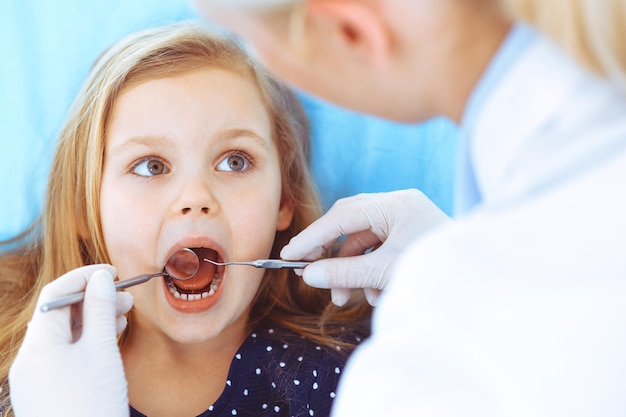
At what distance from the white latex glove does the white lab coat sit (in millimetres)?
524

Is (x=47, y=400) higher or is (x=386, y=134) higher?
(x=386, y=134)

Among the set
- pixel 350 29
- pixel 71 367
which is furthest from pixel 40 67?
pixel 350 29

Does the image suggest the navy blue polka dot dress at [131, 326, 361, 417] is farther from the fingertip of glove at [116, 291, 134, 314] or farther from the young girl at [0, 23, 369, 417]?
the fingertip of glove at [116, 291, 134, 314]

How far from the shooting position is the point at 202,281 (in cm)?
158

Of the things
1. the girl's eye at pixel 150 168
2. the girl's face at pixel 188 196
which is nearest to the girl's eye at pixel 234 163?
the girl's face at pixel 188 196

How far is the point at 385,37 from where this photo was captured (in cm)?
91

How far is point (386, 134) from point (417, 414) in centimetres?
122

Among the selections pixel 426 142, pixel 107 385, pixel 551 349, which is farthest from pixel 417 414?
pixel 426 142

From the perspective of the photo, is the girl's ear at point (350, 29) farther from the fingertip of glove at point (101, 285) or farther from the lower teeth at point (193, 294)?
the lower teeth at point (193, 294)

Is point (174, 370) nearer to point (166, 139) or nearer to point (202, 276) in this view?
point (202, 276)

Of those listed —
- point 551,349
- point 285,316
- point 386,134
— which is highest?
point 386,134

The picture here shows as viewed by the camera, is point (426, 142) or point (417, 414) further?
point (426, 142)

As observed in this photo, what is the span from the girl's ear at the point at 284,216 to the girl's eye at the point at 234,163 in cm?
19

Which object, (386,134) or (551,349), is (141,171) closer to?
(386,134)
